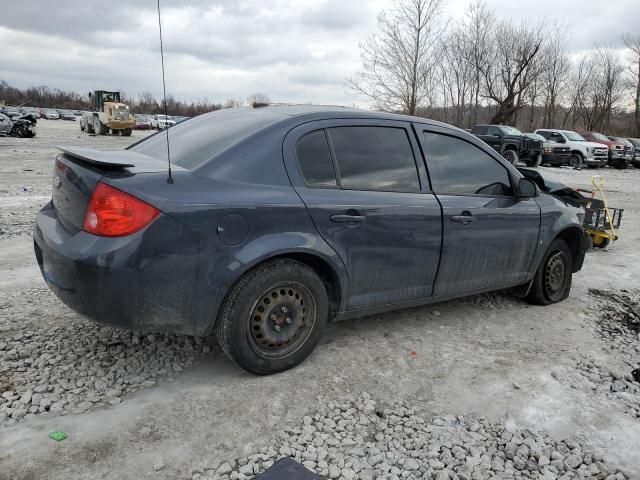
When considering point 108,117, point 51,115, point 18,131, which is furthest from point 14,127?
point 51,115

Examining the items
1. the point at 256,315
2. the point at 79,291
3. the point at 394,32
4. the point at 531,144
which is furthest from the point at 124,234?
the point at 394,32

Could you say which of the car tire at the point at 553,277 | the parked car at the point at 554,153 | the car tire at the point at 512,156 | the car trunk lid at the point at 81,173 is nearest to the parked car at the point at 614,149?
the parked car at the point at 554,153

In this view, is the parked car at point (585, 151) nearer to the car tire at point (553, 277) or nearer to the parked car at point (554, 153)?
the parked car at point (554, 153)

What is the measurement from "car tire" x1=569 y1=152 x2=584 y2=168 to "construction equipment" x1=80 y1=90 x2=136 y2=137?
27.2m

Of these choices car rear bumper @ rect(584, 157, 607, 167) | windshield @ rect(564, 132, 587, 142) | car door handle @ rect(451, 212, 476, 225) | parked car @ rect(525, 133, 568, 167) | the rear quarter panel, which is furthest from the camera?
windshield @ rect(564, 132, 587, 142)

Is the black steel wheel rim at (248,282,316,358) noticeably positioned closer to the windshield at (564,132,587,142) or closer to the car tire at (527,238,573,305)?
the car tire at (527,238,573,305)

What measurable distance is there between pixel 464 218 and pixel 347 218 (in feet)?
3.50

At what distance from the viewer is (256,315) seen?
121 inches

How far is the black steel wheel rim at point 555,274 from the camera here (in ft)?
15.6

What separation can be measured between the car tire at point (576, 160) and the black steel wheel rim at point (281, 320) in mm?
25048

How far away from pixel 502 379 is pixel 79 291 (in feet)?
8.55

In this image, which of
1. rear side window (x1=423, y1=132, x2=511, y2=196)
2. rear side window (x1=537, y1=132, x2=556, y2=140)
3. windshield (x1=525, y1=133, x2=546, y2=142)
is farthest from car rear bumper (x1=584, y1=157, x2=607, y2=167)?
rear side window (x1=423, y1=132, x2=511, y2=196)

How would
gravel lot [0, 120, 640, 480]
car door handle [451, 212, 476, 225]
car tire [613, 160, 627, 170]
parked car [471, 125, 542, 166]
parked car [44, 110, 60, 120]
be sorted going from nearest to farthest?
1. gravel lot [0, 120, 640, 480]
2. car door handle [451, 212, 476, 225]
3. parked car [471, 125, 542, 166]
4. car tire [613, 160, 627, 170]
5. parked car [44, 110, 60, 120]

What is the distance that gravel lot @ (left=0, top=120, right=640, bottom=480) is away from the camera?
2.48 meters
